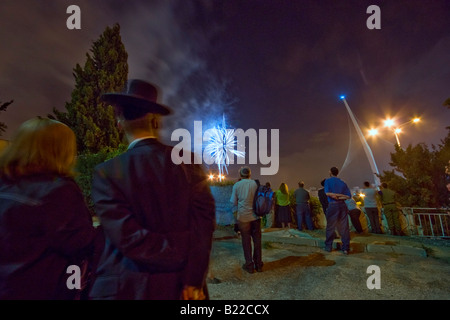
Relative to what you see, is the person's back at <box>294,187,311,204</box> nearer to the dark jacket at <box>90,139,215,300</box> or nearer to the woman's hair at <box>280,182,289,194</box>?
the woman's hair at <box>280,182,289,194</box>

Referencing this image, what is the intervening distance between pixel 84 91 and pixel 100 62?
9.06 feet

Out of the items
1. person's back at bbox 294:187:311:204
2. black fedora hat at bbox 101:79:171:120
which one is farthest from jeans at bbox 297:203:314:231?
black fedora hat at bbox 101:79:171:120

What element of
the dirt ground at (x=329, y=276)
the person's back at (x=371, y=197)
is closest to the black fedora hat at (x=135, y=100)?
the dirt ground at (x=329, y=276)

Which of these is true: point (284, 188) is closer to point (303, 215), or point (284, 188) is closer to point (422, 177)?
point (303, 215)

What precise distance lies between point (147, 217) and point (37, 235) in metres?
0.68

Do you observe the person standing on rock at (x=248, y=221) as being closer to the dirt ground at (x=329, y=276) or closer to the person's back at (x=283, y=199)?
the dirt ground at (x=329, y=276)

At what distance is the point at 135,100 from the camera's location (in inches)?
64.2

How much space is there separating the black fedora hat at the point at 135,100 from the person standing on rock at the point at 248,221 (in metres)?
3.04

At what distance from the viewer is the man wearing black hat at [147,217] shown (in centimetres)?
132

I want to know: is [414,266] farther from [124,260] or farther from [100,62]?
[100,62]

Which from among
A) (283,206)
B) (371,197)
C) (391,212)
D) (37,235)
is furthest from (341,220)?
(37,235)

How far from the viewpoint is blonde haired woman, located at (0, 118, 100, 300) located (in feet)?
4.34

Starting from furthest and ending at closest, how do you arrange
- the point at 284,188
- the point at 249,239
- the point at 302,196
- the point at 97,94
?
the point at 97,94 < the point at 284,188 < the point at 302,196 < the point at 249,239
